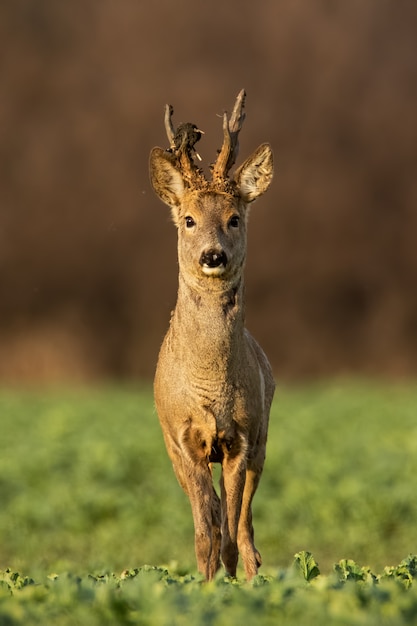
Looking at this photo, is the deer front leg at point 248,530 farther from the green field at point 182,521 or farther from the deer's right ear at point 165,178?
the deer's right ear at point 165,178

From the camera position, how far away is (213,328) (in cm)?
854

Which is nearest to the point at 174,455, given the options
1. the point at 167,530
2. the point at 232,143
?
the point at 232,143

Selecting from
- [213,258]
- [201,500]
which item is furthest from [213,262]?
[201,500]

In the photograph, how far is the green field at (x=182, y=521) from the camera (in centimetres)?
702

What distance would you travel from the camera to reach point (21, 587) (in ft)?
26.8

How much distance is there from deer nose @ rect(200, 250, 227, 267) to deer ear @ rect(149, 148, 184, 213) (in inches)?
26.5

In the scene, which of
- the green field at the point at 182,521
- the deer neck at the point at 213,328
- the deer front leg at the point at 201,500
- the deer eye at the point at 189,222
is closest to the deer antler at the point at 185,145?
the deer eye at the point at 189,222

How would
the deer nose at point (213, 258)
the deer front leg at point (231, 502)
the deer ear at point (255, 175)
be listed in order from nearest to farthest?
the deer nose at point (213, 258), the deer front leg at point (231, 502), the deer ear at point (255, 175)

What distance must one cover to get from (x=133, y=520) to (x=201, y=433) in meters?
9.73

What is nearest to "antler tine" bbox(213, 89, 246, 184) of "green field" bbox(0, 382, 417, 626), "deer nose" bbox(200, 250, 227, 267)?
"deer nose" bbox(200, 250, 227, 267)

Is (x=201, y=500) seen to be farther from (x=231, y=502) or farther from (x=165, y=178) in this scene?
(x=165, y=178)

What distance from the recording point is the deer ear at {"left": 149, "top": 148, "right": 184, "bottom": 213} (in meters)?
8.71

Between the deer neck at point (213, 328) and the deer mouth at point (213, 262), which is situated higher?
the deer mouth at point (213, 262)

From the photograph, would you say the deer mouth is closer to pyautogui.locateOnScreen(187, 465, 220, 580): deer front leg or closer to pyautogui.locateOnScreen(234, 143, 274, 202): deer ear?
pyautogui.locateOnScreen(234, 143, 274, 202): deer ear
